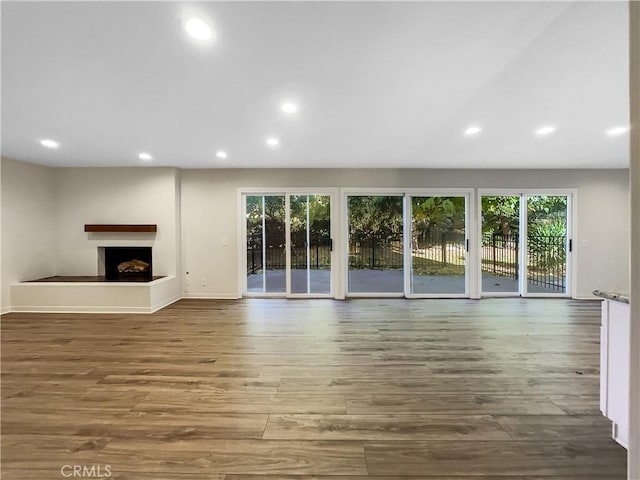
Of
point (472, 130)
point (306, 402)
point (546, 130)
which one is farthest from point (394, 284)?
point (306, 402)

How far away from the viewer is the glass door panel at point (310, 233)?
19.0 ft

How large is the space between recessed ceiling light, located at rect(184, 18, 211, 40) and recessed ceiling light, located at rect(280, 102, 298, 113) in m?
1.05

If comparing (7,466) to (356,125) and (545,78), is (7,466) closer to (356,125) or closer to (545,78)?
(356,125)

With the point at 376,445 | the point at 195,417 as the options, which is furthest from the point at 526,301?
the point at 195,417

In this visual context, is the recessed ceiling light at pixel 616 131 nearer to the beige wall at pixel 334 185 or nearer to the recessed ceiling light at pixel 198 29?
the beige wall at pixel 334 185

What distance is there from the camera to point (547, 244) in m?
5.84

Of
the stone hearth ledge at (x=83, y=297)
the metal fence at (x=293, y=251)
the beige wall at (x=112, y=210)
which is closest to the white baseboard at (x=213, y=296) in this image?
the beige wall at (x=112, y=210)

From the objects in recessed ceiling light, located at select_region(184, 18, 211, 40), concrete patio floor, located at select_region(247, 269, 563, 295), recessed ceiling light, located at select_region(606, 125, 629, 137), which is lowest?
concrete patio floor, located at select_region(247, 269, 563, 295)

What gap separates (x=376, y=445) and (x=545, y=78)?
10.1 ft

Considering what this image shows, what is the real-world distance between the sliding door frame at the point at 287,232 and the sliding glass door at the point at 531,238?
283 cm

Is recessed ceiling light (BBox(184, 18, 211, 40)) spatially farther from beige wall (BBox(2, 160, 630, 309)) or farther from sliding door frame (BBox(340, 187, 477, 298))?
sliding door frame (BBox(340, 187, 477, 298))

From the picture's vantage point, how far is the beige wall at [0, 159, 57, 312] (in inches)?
187

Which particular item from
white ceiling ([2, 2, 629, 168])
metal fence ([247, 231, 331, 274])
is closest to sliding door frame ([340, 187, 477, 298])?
metal fence ([247, 231, 331, 274])

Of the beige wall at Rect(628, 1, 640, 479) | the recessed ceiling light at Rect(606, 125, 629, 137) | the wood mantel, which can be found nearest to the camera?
Result: the beige wall at Rect(628, 1, 640, 479)
